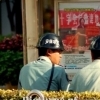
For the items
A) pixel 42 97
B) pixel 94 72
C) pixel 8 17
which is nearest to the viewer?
pixel 42 97

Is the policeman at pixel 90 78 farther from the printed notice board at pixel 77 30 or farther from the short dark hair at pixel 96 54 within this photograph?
the printed notice board at pixel 77 30

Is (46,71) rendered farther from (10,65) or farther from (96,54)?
(10,65)

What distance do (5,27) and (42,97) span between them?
11.0 metres

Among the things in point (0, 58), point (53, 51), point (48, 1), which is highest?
point (48, 1)

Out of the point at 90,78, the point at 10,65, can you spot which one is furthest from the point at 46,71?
→ the point at 10,65

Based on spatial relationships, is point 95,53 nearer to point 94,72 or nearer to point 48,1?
point 94,72

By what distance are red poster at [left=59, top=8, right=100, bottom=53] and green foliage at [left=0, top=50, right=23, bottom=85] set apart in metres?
2.16

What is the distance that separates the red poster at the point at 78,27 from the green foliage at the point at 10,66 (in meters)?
2.16

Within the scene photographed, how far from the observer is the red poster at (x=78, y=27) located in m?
7.55

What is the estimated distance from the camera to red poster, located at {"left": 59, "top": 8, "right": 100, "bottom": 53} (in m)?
7.55

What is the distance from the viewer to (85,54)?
7602mm

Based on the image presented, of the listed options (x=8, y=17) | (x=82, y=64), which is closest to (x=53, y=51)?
(x=82, y=64)

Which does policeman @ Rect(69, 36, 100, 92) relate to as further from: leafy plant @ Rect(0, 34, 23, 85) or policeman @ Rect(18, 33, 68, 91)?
leafy plant @ Rect(0, 34, 23, 85)

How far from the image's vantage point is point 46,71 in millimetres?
5289
